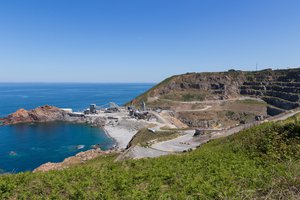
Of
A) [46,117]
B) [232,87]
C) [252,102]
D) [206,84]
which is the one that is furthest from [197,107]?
[46,117]

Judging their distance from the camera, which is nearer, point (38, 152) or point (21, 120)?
point (38, 152)

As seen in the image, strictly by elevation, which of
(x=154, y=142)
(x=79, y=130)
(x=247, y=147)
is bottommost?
(x=79, y=130)

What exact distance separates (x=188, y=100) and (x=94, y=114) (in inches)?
1501

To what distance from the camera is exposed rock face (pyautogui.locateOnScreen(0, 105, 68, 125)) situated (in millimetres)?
89062

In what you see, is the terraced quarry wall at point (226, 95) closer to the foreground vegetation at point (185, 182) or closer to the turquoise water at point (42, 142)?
the turquoise water at point (42, 142)

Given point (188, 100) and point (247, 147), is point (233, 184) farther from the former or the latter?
point (188, 100)

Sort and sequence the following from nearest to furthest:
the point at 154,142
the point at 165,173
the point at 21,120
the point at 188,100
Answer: the point at 165,173 < the point at 154,142 < the point at 21,120 < the point at 188,100

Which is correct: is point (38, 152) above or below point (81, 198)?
below

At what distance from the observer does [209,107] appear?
95.3 metres

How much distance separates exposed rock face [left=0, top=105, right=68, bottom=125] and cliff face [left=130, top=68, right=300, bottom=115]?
32152mm

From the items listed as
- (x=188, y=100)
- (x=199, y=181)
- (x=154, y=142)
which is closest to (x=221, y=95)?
(x=188, y=100)

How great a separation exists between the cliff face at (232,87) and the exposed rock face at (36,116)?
3215cm

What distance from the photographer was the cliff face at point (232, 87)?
8981cm

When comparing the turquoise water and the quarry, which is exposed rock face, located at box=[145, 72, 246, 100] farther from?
the turquoise water
